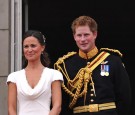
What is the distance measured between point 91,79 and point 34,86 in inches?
16.7

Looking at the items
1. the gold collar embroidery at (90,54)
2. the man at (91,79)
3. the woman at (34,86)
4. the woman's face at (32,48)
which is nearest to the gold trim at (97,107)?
the man at (91,79)

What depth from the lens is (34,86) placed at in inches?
119

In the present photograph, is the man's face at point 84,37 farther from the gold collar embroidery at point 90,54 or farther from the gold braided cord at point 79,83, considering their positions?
the gold braided cord at point 79,83

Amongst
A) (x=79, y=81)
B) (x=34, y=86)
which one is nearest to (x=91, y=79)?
(x=79, y=81)

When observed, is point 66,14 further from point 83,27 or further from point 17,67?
point 83,27

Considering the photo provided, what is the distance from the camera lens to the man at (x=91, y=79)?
3.15 metres

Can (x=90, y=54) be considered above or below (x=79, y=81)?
above

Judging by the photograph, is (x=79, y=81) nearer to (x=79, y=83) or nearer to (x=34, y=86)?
(x=79, y=83)

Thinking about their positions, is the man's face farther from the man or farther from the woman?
the woman

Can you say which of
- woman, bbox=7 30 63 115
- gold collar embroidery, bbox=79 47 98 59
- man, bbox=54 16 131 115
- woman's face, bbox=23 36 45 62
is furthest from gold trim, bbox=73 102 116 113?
woman's face, bbox=23 36 45 62

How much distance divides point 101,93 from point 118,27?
256 inches

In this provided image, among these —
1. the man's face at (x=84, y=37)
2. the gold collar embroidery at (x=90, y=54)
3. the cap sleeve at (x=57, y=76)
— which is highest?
the man's face at (x=84, y=37)

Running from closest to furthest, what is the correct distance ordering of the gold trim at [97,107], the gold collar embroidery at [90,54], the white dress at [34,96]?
the white dress at [34,96]
the gold trim at [97,107]
the gold collar embroidery at [90,54]

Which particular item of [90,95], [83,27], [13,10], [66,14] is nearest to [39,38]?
[83,27]
